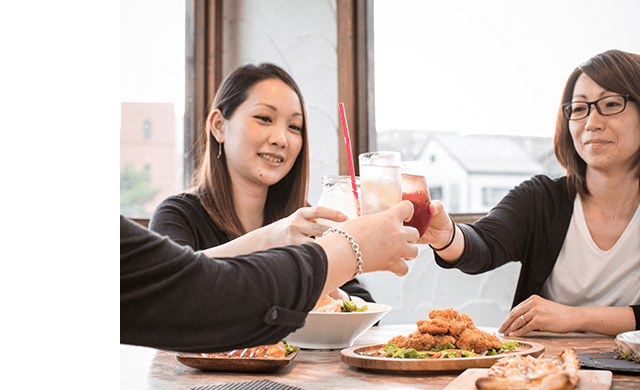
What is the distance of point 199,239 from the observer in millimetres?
2057

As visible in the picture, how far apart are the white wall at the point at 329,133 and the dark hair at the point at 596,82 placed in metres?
1.00

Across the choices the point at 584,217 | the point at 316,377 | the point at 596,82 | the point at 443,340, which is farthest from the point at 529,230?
the point at 316,377

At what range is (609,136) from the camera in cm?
203

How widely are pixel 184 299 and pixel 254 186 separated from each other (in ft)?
5.01

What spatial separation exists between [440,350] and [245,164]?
4.10 feet

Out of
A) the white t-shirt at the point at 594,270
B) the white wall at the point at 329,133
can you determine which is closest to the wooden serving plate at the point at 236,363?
the white t-shirt at the point at 594,270

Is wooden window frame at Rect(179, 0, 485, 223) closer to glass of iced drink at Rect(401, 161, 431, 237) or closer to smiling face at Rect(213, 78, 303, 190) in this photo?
smiling face at Rect(213, 78, 303, 190)

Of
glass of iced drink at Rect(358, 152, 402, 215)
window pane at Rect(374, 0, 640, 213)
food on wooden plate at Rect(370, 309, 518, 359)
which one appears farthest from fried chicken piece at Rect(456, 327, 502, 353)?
window pane at Rect(374, 0, 640, 213)

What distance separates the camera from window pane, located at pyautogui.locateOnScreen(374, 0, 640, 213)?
3172mm

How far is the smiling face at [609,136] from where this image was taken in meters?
2.03
